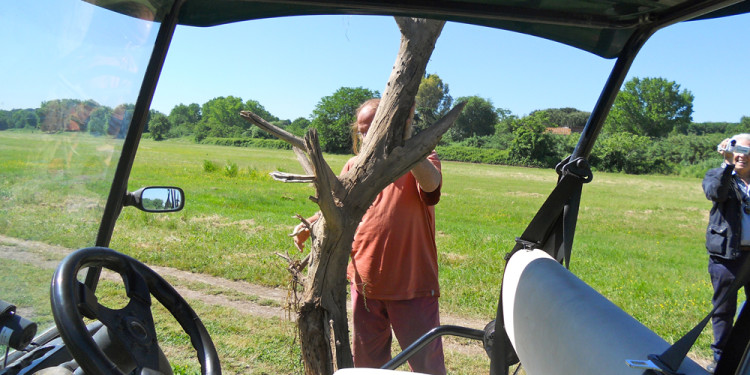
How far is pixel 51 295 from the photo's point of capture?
1336 mm

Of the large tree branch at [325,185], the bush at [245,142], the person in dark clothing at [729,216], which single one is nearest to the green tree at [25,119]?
the large tree branch at [325,185]

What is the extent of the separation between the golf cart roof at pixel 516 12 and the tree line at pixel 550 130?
396 inches

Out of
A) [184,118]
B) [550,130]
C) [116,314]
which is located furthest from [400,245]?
[184,118]

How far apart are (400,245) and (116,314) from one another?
149 cm

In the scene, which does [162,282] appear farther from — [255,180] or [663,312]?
[255,180]

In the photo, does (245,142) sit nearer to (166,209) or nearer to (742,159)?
(742,159)

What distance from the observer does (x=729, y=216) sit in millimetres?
4555

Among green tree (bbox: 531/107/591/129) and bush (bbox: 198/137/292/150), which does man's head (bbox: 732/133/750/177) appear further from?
green tree (bbox: 531/107/591/129)

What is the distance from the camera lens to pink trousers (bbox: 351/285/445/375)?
2771 mm

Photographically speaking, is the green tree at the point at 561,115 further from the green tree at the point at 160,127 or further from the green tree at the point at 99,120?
the green tree at the point at 99,120

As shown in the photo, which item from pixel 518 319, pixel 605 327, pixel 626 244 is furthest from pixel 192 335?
pixel 626 244

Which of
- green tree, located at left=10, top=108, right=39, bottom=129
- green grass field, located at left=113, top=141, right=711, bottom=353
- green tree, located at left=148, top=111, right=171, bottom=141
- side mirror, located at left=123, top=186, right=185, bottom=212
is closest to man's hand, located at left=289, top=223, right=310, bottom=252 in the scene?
side mirror, located at left=123, top=186, right=185, bottom=212

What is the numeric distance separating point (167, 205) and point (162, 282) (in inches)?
11.6

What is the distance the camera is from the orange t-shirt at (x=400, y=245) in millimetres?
2766
